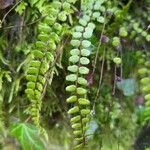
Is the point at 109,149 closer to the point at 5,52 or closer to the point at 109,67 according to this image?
the point at 109,67

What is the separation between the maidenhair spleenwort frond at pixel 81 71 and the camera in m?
1.06

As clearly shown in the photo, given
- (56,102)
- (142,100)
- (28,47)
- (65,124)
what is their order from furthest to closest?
(142,100) < (65,124) < (56,102) < (28,47)

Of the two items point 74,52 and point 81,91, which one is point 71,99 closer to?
point 81,91

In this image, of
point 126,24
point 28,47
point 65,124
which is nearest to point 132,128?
point 65,124

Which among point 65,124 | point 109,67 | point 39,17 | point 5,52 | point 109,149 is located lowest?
point 109,149

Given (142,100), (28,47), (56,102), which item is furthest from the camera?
(142,100)

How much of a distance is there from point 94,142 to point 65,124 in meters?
0.16

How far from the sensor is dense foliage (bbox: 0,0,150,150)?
3.67 ft

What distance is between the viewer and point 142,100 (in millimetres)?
1727

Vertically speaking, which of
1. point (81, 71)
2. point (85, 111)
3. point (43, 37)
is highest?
point (43, 37)

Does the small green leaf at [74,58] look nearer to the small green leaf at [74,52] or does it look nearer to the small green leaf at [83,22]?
the small green leaf at [74,52]

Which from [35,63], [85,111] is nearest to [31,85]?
[35,63]

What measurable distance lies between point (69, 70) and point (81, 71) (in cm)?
4

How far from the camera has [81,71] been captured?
42.1 inches
